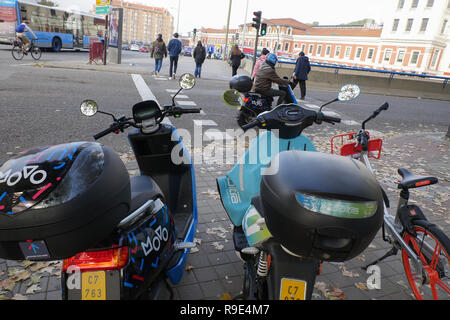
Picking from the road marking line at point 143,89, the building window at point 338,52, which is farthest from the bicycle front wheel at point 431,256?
the building window at point 338,52

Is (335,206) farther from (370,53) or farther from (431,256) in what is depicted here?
(370,53)

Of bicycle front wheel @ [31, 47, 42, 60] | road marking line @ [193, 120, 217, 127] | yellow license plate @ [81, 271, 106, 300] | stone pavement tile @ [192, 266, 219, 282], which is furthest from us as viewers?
bicycle front wheel @ [31, 47, 42, 60]

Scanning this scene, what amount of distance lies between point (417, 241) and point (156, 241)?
1969mm

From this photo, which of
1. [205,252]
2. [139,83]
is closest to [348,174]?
[205,252]

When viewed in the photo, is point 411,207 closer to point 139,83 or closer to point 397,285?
point 397,285

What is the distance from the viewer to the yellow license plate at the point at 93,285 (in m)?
1.52

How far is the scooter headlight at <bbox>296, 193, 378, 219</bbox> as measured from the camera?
1.33 m

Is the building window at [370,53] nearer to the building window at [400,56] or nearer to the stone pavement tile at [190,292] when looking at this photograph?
the building window at [400,56]

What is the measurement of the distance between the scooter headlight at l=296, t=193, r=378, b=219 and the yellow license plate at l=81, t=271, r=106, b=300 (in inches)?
38.4

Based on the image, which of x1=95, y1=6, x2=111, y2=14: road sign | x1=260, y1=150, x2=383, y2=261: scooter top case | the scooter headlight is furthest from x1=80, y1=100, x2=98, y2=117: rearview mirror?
x1=95, y1=6, x2=111, y2=14: road sign

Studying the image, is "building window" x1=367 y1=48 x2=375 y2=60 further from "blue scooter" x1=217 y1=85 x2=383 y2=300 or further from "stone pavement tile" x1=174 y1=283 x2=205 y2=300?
"blue scooter" x1=217 y1=85 x2=383 y2=300

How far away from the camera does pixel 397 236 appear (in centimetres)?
272

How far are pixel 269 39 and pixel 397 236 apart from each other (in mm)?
94241

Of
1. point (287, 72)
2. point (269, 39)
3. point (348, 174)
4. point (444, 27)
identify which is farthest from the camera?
point (269, 39)
